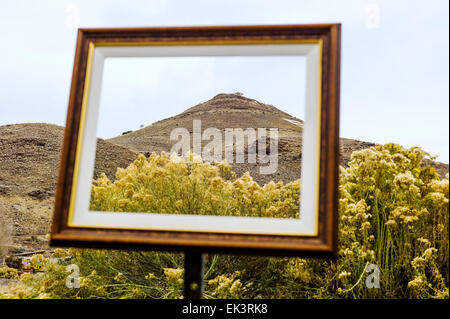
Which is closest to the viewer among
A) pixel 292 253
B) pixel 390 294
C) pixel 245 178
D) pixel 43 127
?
pixel 292 253

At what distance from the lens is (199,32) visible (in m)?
1.06

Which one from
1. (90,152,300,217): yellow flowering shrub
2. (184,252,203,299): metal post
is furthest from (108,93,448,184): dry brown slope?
(184,252,203,299): metal post

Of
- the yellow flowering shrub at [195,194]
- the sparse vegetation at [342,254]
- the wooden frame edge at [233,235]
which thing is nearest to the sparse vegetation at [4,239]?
the sparse vegetation at [342,254]

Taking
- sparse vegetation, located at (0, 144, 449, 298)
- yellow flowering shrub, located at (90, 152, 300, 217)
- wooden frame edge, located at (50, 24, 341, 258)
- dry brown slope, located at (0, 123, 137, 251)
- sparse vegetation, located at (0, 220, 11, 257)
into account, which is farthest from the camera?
dry brown slope, located at (0, 123, 137, 251)

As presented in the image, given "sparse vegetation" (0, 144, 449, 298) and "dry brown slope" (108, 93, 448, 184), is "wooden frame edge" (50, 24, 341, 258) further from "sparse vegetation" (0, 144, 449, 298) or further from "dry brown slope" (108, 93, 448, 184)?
"dry brown slope" (108, 93, 448, 184)

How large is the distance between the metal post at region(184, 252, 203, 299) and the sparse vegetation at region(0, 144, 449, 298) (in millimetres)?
487

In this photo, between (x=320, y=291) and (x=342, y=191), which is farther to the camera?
(x=342, y=191)

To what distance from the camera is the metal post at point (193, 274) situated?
3.51ft

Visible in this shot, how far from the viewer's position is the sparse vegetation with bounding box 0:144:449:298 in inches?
69.1

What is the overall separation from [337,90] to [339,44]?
0.14 metres

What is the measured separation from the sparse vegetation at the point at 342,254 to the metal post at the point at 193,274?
0.49 metres

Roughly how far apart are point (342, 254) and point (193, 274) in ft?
3.60
